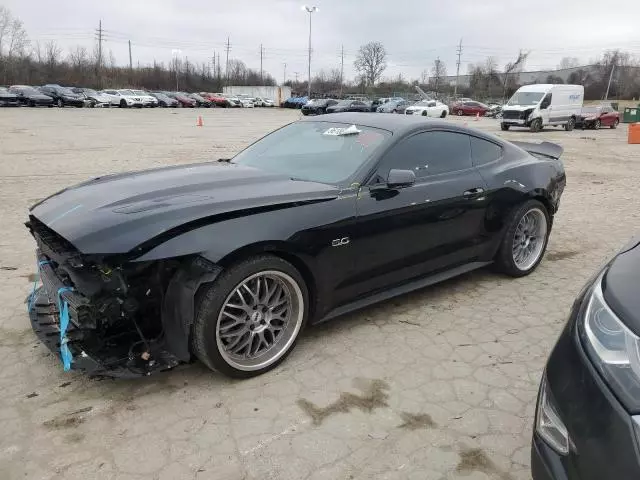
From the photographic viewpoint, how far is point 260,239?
2842 mm

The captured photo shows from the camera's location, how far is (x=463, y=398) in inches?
114

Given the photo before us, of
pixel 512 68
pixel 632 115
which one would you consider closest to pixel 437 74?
pixel 512 68

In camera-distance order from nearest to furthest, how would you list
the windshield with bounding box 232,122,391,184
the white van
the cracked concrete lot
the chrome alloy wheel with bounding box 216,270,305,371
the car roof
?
the cracked concrete lot → the chrome alloy wheel with bounding box 216,270,305,371 → the windshield with bounding box 232,122,391,184 → the car roof → the white van

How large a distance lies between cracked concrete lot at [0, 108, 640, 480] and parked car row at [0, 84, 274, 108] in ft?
133

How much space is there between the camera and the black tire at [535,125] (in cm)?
2652

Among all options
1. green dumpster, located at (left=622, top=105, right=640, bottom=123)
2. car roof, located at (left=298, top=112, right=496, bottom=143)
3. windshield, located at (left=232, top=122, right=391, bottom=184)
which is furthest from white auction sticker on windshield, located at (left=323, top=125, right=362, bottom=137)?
green dumpster, located at (left=622, top=105, right=640, bottom=123)

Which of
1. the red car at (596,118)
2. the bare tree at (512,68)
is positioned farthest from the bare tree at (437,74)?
the red car at (596,118)

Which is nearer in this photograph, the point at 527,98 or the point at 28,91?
the point at 527,98

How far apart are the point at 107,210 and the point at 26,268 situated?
2.46m

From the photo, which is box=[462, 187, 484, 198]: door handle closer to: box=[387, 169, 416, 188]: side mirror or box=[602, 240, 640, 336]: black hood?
box=[387, 169, 416, 188]: side mirror

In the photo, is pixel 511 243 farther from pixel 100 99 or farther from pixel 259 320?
pixel 100 99

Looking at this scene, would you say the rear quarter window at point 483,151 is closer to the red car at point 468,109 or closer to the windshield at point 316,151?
the windshield at point 316,151

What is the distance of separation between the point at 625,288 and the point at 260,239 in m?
1.77

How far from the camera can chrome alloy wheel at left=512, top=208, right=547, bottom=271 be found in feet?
15.5
